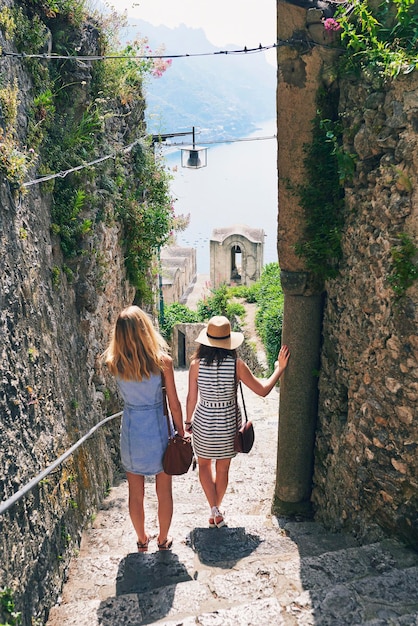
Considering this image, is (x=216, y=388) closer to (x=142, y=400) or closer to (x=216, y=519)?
(x=142, y=400)

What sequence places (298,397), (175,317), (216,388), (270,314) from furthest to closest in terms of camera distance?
(175,317), (270,314), (298,397), (216,388)

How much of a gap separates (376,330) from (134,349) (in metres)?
1.44

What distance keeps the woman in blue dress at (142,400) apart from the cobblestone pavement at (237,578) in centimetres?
35

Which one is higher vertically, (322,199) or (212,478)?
(322,199)

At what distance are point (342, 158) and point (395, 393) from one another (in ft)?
5.01

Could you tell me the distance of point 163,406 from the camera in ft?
12.0

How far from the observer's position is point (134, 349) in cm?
345

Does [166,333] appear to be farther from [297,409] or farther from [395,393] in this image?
[395,393]

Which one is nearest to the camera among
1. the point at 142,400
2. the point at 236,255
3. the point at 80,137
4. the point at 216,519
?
the point at 142,400

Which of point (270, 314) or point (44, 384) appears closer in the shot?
point (44, 384)

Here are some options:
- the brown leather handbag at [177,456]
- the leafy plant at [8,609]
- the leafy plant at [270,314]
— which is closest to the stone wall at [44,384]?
the leafy plant at [8,609]

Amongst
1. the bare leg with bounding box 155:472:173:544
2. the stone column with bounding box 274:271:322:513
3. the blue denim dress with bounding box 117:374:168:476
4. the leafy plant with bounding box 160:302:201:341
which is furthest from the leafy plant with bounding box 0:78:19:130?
the leafy plant with bounding box 160:302:201:341

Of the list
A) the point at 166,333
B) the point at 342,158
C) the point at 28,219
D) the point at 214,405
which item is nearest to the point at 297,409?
the point at 214,405

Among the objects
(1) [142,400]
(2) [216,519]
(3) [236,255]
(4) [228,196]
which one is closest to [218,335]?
(1) [142,400]
